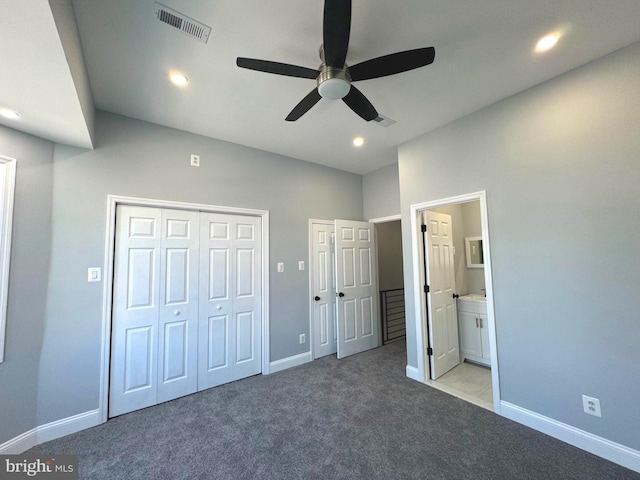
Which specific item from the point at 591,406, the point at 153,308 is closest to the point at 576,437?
the point at 591,406

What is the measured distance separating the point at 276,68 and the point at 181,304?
2.53 m

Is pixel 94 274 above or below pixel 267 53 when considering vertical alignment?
below

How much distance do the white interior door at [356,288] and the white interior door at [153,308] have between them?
1.98 metres

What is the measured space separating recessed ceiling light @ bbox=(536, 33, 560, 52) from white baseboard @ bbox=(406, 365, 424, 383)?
3264 millimetres

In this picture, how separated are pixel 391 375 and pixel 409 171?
259 cm

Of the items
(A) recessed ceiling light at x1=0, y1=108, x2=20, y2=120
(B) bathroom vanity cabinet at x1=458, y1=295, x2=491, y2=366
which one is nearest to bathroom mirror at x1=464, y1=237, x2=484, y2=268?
(B) bathroom vanity cabinet at x1=458, y1=295, x2=491, y2=366

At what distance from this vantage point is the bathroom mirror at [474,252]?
13.0ft

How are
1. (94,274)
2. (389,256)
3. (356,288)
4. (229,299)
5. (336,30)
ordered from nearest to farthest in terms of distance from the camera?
(336,30)
(94,274)
(229,299)
(356,288)
(389,256)

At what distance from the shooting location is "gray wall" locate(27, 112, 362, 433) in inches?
90.0

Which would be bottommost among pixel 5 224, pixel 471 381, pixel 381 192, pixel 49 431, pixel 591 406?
pixel 471 381

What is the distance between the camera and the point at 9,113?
6.25ft

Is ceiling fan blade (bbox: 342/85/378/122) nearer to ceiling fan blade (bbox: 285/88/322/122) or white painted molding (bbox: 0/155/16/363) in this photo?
ceiling fan blade (bbox: 285/88/322/122)

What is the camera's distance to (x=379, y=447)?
204 cm

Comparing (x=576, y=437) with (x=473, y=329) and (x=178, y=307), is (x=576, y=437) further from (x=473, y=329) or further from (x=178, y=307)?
(x=178, y=307)
